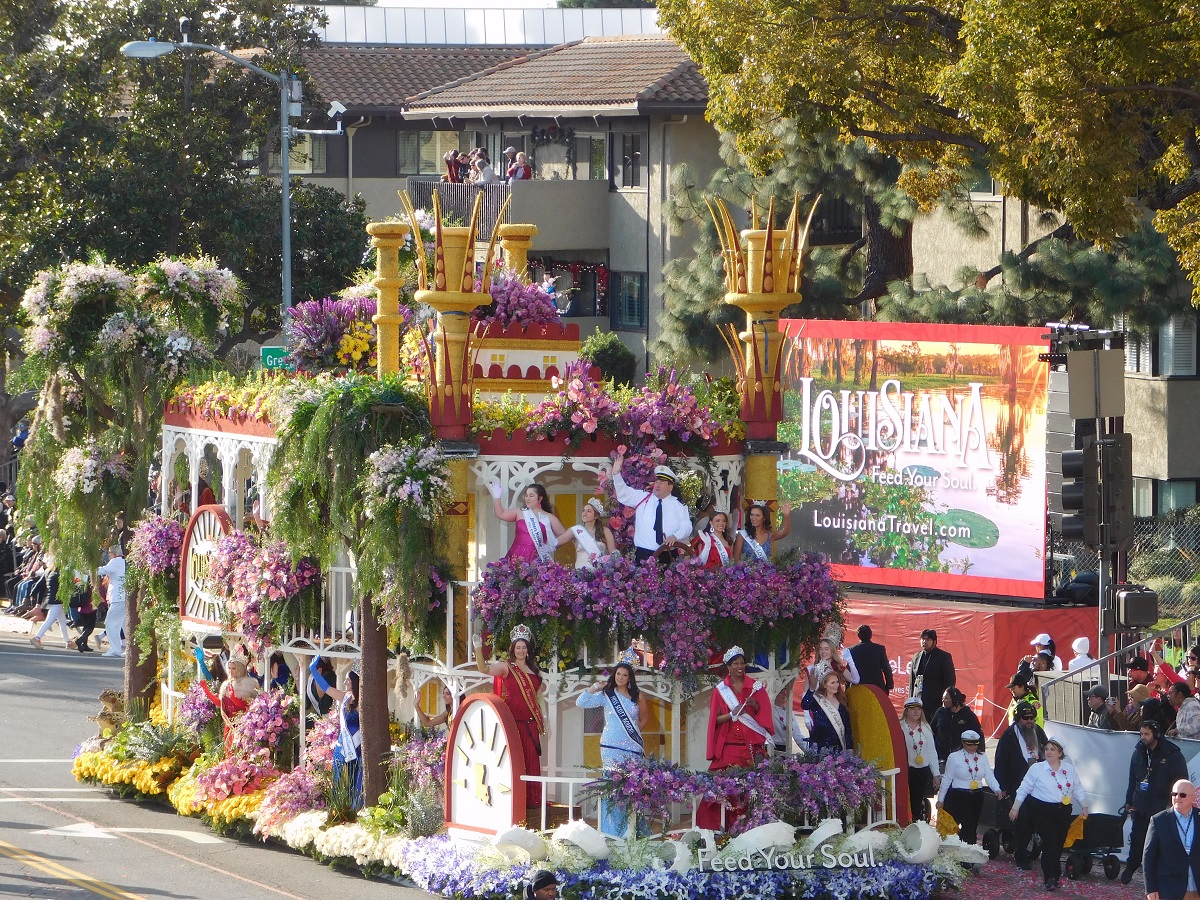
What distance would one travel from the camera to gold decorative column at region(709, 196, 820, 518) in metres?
16.6

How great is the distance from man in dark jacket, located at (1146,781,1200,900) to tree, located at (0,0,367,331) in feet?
85.4

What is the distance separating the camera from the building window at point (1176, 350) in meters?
29.6

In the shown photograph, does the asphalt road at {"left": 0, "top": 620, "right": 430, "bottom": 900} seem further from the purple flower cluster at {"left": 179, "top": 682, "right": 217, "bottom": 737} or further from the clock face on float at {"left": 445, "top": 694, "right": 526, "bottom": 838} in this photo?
the purple flower cluster at {"left": 179, "top": 682, "right": 217, "bottom": 737}

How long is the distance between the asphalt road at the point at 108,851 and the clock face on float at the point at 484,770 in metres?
0.73

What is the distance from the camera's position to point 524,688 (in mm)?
15234

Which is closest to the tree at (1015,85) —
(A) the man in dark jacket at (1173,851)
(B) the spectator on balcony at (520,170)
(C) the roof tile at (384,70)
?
(A) the man in dark jacket at (1173,851)

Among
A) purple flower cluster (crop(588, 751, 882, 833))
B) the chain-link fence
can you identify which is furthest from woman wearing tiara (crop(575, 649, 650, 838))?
the chain-link fence

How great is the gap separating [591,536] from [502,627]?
104 centimetres

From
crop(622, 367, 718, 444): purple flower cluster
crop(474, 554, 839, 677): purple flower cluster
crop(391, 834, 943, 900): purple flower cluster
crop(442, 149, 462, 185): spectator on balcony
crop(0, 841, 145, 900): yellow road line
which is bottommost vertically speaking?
crop(0, 841, 145, 900): yellow road line

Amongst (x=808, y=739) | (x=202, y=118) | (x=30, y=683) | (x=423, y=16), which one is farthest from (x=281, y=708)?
(x=423, y=16)

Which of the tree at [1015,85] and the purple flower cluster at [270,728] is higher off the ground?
the tree at [1015,85]

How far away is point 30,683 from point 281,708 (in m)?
8.98

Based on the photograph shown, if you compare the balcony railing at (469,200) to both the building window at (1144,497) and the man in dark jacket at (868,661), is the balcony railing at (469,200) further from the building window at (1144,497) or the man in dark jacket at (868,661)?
the man in dark jacket at (868,661)

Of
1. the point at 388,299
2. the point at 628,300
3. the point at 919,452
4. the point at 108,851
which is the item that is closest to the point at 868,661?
the point at 388,299
